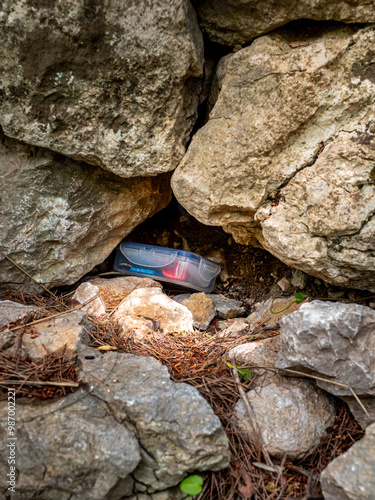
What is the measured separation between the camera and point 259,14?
6.59ft

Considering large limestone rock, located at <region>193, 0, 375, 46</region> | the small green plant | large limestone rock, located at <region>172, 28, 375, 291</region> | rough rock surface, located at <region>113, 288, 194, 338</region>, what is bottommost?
the small green plant

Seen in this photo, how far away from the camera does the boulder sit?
1.76 m

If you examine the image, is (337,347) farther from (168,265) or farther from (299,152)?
(168,265)

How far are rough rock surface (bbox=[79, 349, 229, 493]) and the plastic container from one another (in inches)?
55.6

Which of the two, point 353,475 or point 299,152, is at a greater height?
point 299,152

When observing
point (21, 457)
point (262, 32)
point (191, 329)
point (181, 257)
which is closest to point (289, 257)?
point (191, 329)

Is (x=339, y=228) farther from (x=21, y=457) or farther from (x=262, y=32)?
(x=21, y=457)

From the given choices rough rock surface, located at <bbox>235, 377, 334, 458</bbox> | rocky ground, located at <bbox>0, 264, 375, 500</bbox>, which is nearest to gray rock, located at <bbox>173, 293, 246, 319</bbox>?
rocky ground, located at <bbox>0, 264, 375, 500</bbox>

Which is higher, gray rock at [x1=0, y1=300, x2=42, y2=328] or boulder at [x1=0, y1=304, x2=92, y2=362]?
boulder at [x1=0, y1=304, x2=92, y2=362]

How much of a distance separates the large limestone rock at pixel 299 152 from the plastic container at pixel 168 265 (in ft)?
2.63

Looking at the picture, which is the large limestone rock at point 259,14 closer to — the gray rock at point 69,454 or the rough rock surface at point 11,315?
the rough rock surface at point 11,315

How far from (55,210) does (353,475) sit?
2207 mm

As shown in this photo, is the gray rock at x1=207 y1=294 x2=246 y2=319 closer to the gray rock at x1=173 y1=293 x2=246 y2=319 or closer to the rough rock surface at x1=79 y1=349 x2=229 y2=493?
the gray rock at x1=173 y1=293 x2=246 y2=319

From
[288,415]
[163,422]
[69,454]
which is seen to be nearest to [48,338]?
[69,454]
